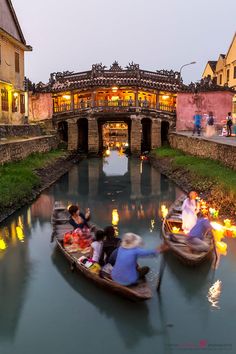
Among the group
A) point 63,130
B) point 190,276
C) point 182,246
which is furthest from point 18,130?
point 190,276

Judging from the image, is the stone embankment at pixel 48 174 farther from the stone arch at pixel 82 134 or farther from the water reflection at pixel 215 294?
the water reflection at pixel 215 294

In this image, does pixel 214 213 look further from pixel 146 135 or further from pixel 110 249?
pixel 146 135

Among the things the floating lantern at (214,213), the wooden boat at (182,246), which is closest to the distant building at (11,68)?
the floating lantern at (214,213)

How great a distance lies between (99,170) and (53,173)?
283 inches

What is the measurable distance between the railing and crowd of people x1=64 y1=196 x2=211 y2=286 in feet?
99.5

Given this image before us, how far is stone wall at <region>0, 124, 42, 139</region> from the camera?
26.3 meters

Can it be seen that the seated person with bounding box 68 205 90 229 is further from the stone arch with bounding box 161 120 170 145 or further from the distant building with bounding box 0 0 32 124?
the stone arch with bounding box 161 120 170 145

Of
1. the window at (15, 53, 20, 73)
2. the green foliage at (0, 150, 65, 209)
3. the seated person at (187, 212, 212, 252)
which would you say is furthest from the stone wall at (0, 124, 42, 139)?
the seated person at (187, 212, 212, 252)

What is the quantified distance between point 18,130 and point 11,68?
5.68 m

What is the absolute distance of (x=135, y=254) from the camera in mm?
8461

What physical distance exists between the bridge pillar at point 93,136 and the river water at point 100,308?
90.7 feet

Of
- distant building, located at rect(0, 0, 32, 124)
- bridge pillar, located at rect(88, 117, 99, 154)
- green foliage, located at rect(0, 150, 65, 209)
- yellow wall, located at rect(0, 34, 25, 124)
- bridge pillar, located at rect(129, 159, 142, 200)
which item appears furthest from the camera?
bridge pillar, located at rect(88, 117, 99, 154)

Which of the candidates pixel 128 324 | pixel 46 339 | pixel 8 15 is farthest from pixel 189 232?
pixel 8 15

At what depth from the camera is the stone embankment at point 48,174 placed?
16875 mm
